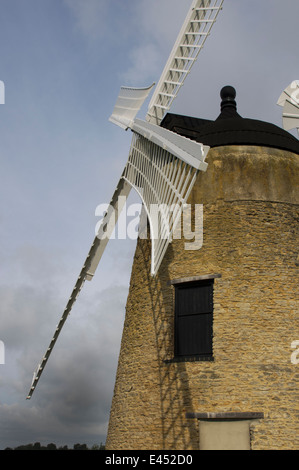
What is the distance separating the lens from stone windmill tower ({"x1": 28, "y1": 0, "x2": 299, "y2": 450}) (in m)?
10.8

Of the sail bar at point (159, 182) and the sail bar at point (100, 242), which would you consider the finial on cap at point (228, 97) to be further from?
the sail bar at point (100, 242)

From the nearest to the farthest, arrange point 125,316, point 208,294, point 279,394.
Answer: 1. point 279,394
2. point 208,294
3. point 125,316

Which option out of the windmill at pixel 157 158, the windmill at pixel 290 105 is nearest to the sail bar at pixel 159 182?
the windmill at pixel 157 158

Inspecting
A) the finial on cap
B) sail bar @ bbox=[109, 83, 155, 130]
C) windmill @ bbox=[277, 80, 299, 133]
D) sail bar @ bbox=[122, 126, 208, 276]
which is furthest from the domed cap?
windmill @ bbox=[277, 80, 299, 133]

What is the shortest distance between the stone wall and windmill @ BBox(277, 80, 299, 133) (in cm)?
430

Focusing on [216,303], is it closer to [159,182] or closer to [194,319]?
[194,319]

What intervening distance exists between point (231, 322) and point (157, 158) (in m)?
4.41

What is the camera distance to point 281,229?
1216 centimetres

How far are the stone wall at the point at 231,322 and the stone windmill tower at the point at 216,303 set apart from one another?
0.07ft

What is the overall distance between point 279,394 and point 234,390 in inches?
33.0

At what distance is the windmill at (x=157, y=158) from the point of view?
11266mm

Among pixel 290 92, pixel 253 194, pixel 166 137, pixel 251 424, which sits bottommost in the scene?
pixel 251 424
